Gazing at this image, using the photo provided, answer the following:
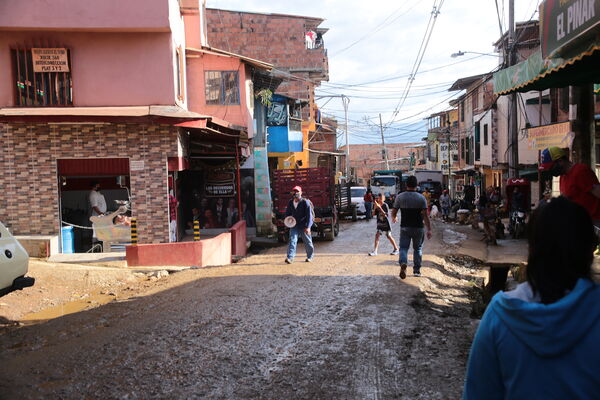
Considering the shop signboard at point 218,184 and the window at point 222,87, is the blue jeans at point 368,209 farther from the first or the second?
the window at point 222,87

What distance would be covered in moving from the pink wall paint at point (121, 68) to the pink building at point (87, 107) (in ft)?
0.10

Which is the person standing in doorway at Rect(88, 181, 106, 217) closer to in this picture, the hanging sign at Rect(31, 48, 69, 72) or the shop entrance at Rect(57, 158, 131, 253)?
the shop entrance at Rect(57, 158, 131, 253)

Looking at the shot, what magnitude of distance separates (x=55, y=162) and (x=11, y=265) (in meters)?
8.65

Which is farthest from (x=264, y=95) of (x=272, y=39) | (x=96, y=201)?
(x=272, y=39)

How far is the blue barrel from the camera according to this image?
16.3m

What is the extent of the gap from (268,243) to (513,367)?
20779 mm

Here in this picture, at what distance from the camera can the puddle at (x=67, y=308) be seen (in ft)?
30.5

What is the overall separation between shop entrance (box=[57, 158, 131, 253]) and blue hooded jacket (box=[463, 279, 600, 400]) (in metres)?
15.4

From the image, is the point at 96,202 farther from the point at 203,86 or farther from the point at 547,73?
the point at 547,73

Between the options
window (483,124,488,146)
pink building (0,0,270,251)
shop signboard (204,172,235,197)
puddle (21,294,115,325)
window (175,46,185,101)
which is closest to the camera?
puddle (21,294,115,325)

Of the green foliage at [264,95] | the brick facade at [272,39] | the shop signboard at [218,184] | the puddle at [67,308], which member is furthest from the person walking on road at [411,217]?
the brick facade at [272,39]

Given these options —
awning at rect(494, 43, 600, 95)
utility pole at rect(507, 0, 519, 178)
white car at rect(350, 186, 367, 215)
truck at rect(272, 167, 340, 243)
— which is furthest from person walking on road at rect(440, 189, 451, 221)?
awning at rect(494, 43, 600, 95)

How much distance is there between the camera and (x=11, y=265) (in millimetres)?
8055

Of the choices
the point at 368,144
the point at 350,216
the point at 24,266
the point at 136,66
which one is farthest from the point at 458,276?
the point at 368,144
